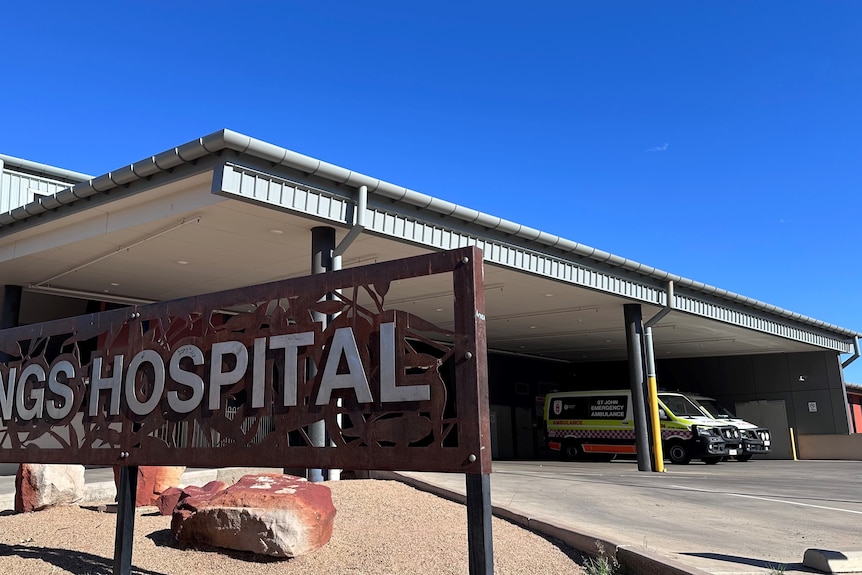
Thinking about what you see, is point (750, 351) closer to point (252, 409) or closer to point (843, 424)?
point (843, 424)

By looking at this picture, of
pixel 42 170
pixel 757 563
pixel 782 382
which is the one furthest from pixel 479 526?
pixel 782 382

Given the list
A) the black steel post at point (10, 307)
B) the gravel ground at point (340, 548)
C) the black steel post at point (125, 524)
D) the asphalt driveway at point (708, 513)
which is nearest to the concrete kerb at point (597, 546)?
the gravel ground at point (340, 548)

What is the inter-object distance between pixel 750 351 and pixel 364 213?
2403cm

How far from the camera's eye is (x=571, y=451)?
2494 centimetres

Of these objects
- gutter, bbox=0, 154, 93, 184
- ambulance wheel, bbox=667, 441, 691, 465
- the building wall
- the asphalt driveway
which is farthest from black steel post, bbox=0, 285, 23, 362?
the building wall

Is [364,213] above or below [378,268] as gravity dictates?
above

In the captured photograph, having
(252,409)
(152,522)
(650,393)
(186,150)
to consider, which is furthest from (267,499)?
(650,393)

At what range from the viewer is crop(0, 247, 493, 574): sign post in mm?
4082

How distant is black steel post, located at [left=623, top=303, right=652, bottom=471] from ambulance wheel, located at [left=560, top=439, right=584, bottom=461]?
6.36m

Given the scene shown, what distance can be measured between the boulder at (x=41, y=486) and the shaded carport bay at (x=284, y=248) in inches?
158

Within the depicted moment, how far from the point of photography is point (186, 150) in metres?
9.56

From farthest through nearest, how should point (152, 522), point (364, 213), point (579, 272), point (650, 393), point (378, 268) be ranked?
point (650, 393) → point (579, 272) → point (364, 213) → point (152, 522) → point (378, 268)

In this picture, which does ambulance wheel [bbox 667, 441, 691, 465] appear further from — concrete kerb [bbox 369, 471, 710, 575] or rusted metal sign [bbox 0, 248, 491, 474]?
rusted metal sign [bbox 0, 248, 491, 474]

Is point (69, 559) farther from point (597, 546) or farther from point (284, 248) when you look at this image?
point (284, 248)
